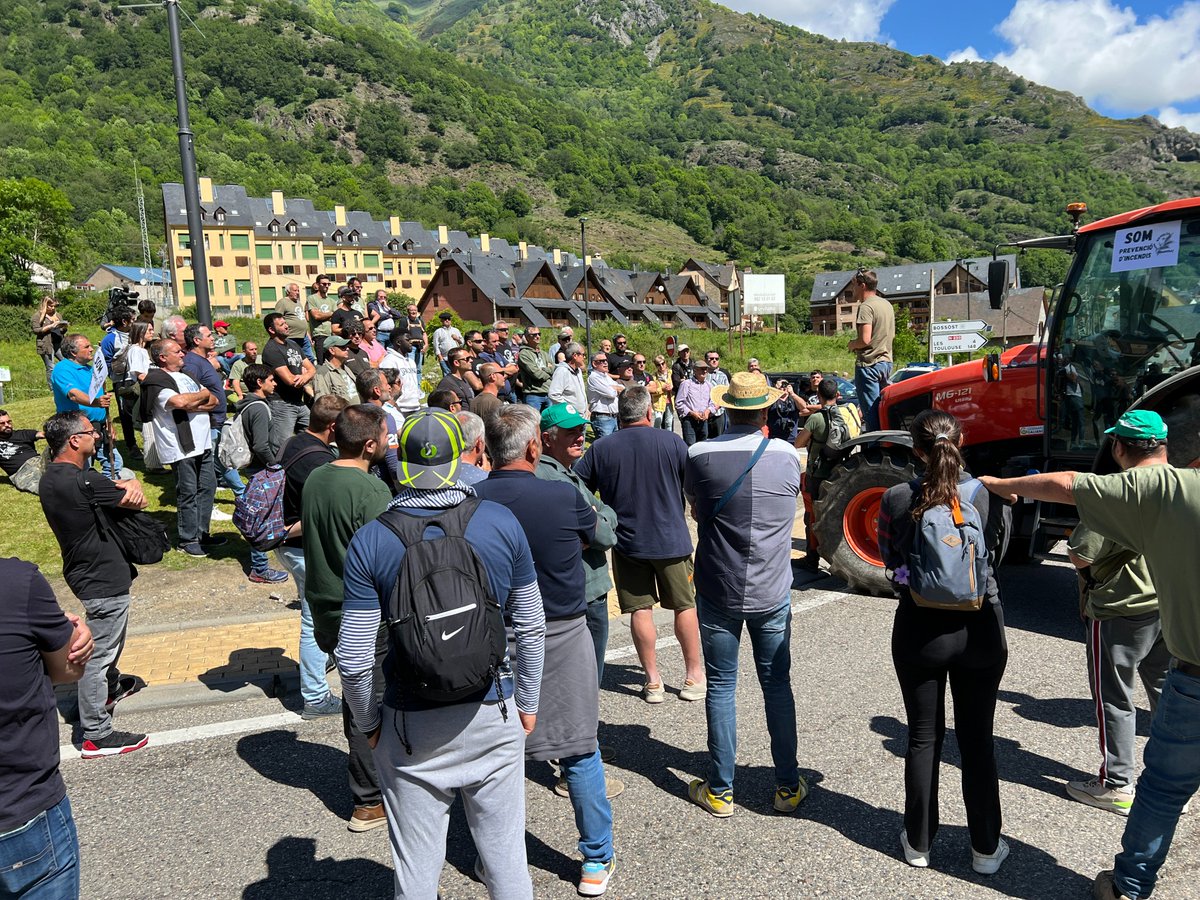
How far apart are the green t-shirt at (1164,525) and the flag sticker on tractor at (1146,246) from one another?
3596 mm

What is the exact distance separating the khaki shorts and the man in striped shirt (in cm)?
243

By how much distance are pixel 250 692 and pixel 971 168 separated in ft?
703

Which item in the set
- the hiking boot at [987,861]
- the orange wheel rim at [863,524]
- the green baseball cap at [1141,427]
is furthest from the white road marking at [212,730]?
the orange wheel rim at [863,524]

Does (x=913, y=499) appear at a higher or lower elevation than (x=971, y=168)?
lower

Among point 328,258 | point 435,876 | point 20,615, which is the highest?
point 328,258

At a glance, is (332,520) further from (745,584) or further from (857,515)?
(857,515)

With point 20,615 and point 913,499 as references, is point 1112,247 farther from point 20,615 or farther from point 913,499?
point 20,615

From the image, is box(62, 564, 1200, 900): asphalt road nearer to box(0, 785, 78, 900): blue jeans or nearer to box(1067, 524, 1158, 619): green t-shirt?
box(1067, 524, 1158, 619): green t-shirt

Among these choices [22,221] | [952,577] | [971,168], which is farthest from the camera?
[971,168]

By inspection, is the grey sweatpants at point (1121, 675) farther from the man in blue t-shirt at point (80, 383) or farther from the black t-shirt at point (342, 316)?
the black t-shirt at point (342, 316)

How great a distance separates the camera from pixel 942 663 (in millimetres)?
3260

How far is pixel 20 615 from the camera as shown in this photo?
2293mm

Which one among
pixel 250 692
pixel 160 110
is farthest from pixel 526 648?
pixel 160 110

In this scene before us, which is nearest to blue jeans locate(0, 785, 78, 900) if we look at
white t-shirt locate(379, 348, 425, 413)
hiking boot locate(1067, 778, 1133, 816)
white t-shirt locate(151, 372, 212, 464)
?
hiking boot locate(1067, 778, 1133, 816)
